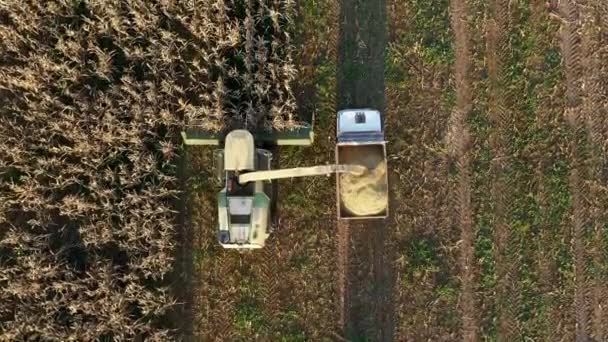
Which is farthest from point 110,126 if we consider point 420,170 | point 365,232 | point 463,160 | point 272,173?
point 463,160

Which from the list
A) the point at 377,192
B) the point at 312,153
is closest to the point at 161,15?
the point at 312,153

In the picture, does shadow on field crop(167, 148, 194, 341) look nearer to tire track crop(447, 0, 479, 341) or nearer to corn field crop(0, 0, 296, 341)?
corn field crop(0, 0, 296, 341)

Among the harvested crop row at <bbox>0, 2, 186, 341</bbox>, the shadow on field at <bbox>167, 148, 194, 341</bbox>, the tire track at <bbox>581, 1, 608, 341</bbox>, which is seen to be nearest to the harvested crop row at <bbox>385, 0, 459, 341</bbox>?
the tire track at <bbox>581, 1, 608, 341</bbox>

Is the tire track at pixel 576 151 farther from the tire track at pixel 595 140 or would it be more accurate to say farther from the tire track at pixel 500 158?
the tire track at pixel 500 158

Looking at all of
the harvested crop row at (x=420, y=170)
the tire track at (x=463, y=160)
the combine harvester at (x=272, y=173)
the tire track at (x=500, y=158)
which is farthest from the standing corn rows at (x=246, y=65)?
the tire track at (x=500, y=158)

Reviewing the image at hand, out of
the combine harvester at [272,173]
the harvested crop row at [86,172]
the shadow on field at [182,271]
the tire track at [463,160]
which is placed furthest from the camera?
the shadow on field at [182,271]
